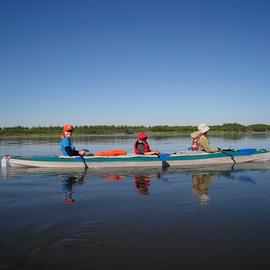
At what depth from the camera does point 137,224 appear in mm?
6766

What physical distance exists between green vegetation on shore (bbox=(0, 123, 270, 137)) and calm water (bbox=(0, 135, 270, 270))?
224 ft

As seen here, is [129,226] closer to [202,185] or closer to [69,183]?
[202,185]

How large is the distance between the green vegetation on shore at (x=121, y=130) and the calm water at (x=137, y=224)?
6822cm

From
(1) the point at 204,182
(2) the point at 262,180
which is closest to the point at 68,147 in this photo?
(1) the point at 204,182

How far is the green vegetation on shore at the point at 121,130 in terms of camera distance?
255ft

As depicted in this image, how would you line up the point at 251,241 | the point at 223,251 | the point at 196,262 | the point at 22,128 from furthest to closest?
the point at 22,128 → the point at 251,241 → the point at 223,251 → the point at 196,262

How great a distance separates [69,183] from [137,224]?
606 cm

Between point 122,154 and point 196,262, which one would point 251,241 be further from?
point 122,154

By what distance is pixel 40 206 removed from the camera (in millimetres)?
8523

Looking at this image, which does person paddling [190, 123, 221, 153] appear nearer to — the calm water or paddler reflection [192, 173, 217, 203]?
paddler reflection [192, 173, 217, 203]

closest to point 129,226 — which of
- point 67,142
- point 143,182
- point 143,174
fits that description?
point 143,182

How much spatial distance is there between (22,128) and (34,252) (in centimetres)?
8188

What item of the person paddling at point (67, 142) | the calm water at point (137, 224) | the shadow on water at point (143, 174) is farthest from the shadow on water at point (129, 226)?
the person paddling at point (67, 142)

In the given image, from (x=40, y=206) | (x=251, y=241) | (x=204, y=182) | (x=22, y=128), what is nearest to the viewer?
(x=251, y=241)
